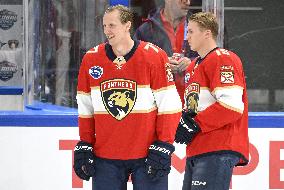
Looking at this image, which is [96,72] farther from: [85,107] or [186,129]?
[186,129]

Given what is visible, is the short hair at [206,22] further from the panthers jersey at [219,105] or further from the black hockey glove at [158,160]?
the black hockey glove at [158,160]

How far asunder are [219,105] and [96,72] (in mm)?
580

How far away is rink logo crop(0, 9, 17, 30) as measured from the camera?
28.3 feet

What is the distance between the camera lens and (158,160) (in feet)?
11.2

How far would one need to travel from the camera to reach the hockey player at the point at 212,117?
11.9 ft

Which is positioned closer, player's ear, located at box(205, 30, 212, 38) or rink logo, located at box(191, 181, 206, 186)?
rink logo, located at box(191, 181, 206, 186)

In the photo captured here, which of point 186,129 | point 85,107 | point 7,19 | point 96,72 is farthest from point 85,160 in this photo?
point 7,19

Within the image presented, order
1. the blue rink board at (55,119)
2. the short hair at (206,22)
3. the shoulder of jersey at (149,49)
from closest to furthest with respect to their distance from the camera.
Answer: the shoulder of jersey at (149,49) → the short hair at (206,22) → the blue rink board at (55,119)

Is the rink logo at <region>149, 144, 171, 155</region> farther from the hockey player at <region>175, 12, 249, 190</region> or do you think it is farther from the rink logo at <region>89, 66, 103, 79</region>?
the rink logo at <region>89, 66, 103, 79</region>

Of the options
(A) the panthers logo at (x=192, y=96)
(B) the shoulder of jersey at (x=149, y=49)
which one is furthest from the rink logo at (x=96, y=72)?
(A) the panthers logo at (x=192, y=96)

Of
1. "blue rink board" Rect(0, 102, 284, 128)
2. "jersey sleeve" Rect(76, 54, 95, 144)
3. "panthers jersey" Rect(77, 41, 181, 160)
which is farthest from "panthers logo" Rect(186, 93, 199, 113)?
"blue rink board" Rect(0, 102, 284, 128)

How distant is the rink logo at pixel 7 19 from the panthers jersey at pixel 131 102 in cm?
527

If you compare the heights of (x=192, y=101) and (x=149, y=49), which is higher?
(x=149, y=49)

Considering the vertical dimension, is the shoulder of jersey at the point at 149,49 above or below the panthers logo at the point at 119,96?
above
